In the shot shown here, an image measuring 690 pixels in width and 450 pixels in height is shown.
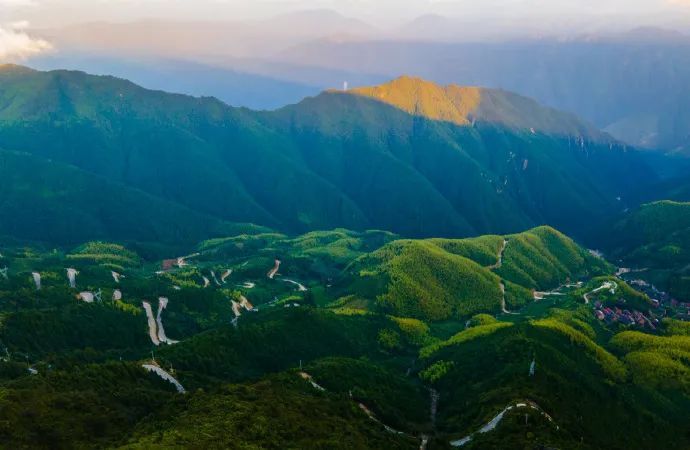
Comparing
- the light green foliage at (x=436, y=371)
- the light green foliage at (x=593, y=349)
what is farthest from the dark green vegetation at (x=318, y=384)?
the light green foliage at (x=436, y=371)

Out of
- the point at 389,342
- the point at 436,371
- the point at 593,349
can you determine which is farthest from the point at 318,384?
the point at 593,349

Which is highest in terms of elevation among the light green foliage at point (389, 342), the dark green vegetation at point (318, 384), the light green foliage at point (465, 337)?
the dark green vegetation at point (318, 384)

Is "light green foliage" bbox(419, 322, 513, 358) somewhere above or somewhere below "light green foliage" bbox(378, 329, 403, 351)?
above

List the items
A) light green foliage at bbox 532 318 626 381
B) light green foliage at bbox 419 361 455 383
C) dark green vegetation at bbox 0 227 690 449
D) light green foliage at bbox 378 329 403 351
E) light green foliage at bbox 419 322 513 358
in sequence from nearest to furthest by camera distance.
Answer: dark green vegetation at bbox 0 227 690 449, light green foliage at bbox 419 361 455 383, light green foliage at bbox 532 318 626 381, light green foliage at bbox 419 322 513 358, light green foliage at bbox 378 329 403 351

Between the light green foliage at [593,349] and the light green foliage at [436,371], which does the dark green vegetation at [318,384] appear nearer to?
the light green foliage at [593,349]

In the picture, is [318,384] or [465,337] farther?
[465,337]

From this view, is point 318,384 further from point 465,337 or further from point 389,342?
point 465,337

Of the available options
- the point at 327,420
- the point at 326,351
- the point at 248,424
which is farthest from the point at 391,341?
the point at 248,424

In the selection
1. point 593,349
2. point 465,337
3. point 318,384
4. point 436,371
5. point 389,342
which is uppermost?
point 318,384

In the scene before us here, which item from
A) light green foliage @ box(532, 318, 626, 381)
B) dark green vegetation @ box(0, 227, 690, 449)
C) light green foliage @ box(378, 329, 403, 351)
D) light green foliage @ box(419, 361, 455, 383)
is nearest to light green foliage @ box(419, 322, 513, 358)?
dark green vegetation @ box(0, 227, 690, 449)

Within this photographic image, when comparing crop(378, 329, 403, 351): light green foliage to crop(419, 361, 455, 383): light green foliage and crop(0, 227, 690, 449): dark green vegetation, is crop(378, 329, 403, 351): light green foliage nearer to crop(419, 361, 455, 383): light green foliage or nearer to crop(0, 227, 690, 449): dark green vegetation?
crop(0, 227, 690, 449): dark green vegetation

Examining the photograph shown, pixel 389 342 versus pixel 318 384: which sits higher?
pixel 318 384
